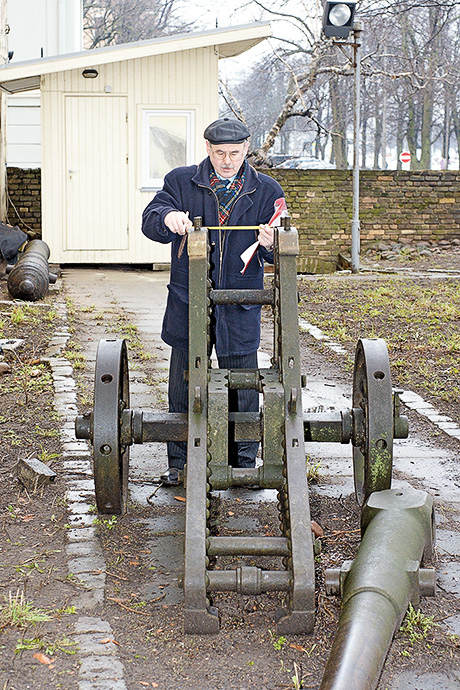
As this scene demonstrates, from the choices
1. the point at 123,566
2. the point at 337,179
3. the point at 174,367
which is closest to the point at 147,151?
the point at 337,179

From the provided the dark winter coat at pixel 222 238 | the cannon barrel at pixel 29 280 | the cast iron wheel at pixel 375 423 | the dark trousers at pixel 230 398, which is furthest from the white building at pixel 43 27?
the cast iron wheel at pixel 375 423

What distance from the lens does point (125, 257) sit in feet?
48.0

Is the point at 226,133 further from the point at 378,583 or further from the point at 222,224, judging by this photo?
the point at 378,583

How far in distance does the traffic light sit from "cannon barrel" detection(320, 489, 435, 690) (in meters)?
11.2

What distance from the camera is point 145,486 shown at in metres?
4.46

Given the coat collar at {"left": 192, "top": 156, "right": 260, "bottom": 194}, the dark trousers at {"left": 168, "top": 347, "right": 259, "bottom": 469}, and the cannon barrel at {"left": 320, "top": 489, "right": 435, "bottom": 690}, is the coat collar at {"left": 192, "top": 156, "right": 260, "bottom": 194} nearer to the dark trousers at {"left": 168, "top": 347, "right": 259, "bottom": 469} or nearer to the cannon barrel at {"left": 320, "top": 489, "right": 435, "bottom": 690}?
the dark trousers at {"left": 168, "top": 347, "right": 259, "bottom": 469}

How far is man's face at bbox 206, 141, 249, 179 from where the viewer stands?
13.2ft

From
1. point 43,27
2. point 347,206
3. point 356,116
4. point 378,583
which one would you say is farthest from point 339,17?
point 378,583

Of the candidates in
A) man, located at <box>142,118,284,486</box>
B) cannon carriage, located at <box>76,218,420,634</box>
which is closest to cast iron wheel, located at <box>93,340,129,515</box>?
cannon carriage, located at <box>76,218,420,634</box>

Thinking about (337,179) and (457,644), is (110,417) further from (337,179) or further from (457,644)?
(337,179)

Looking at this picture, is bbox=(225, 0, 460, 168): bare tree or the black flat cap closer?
the black flat cap

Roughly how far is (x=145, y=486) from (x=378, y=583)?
196 centimetres

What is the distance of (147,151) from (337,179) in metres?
4.36

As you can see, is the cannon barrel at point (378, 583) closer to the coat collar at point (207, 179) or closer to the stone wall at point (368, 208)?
the coat collar at point (207, 179)
